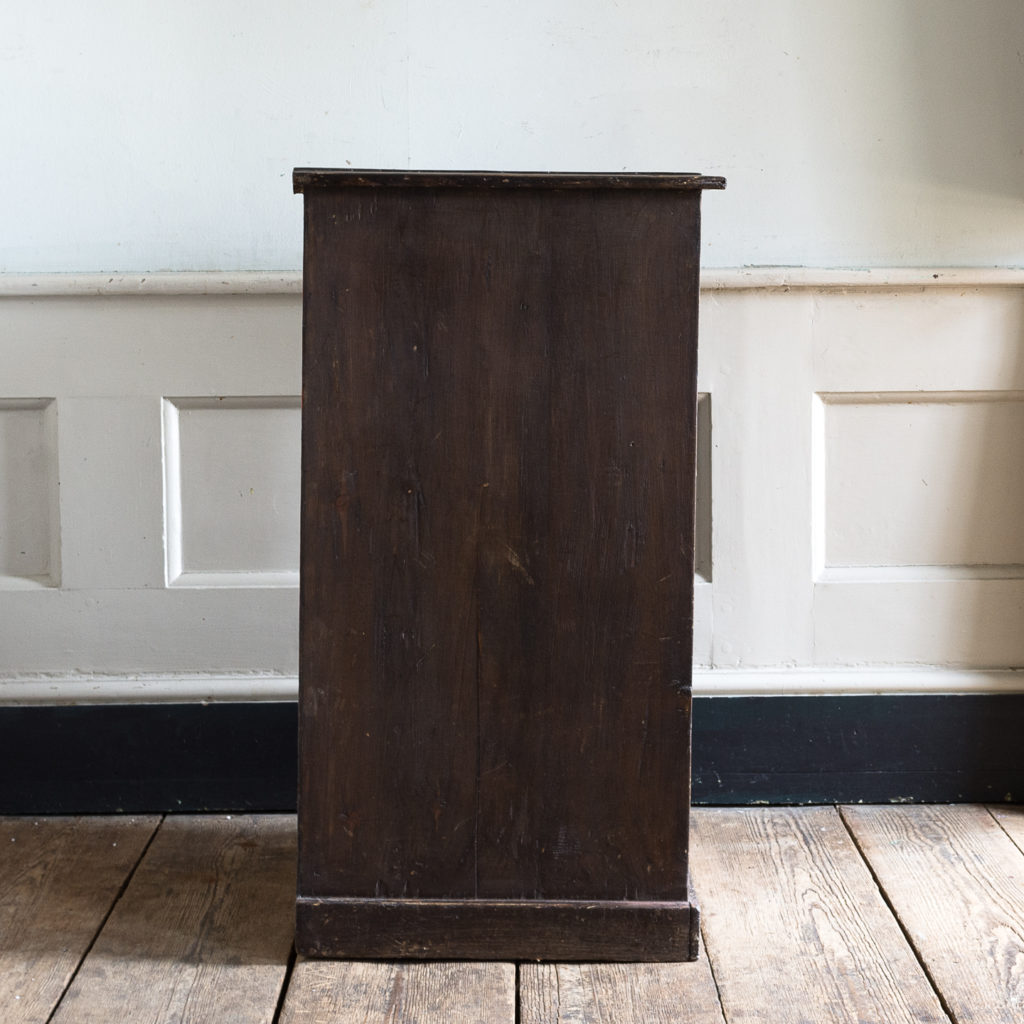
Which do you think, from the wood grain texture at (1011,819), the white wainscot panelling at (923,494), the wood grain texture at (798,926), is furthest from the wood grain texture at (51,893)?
the wood grain texture at (1011,819)

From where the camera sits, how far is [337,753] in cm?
110

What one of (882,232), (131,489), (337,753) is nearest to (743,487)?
(882,232)

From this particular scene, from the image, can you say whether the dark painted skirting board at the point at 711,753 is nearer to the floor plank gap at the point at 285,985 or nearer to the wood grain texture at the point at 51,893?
the wood grain texture at the point at 51,893

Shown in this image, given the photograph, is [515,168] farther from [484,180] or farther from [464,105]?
[484,180]

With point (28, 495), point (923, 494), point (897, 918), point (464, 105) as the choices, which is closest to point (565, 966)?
point (897, 918)

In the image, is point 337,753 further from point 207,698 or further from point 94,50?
point 94,50

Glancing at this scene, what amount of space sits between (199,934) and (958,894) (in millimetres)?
852

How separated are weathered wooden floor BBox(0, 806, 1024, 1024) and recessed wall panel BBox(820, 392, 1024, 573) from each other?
364 millimetres

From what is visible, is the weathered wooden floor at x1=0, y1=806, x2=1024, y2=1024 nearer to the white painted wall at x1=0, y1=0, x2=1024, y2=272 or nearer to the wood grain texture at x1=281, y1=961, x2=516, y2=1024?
the wood grain texture at x1=281, y1=961, x2=516, y2=1024

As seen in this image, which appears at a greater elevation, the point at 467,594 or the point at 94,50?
the point at 94,50

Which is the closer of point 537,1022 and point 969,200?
point 537,1022

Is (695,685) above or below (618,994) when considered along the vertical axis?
above

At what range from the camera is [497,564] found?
108cm

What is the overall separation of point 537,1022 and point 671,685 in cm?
34
